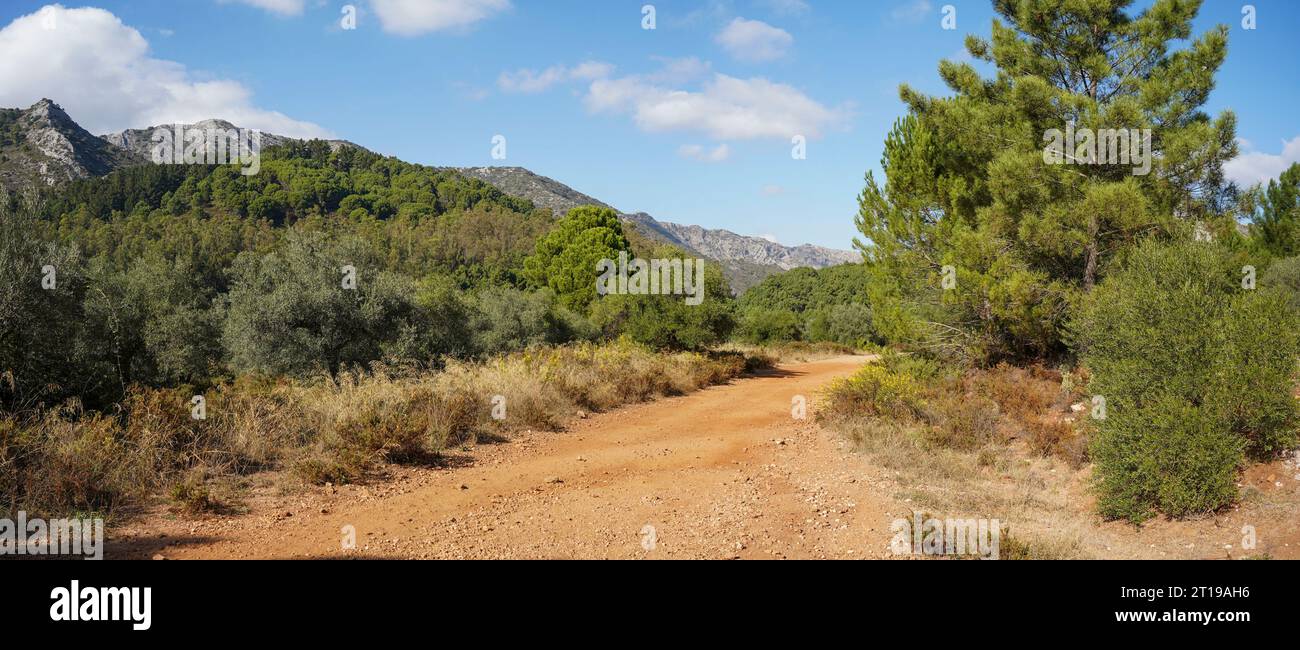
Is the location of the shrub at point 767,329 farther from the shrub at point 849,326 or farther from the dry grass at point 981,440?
Result: the dry grass at point 981,440

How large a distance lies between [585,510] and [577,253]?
27.1m

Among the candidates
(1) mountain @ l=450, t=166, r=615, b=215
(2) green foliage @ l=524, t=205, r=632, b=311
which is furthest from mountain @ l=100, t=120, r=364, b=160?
(2) green foliage @ l=524, t=205, r=632, b=311

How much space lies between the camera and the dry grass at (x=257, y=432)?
19.5 feet

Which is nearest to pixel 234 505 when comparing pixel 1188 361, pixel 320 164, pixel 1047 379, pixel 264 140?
pixel 1188 361

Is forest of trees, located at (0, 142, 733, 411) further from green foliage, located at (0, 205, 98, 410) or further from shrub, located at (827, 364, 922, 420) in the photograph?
shrub, located at (827, 364, 922, 420)

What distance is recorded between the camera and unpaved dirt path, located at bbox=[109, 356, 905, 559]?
17.8 ft

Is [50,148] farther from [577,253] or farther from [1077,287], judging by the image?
[1077,287]

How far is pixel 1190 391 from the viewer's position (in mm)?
6758

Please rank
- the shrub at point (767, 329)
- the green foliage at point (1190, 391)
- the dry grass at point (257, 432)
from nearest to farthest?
the dry grass at point (257, 432), the green foliage at point (1190, 391), the shrub at point (767, 329)

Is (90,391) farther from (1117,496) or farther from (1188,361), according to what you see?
(1188,361)

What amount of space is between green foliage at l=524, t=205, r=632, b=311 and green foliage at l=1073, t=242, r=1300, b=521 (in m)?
24.2

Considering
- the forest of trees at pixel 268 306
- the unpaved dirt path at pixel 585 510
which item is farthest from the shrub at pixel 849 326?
the unpaved dirt path at pixel 585 510

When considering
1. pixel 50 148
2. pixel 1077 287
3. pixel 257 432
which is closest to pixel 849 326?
pixel 1077 287

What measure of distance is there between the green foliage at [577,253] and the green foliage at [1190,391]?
952 inches
